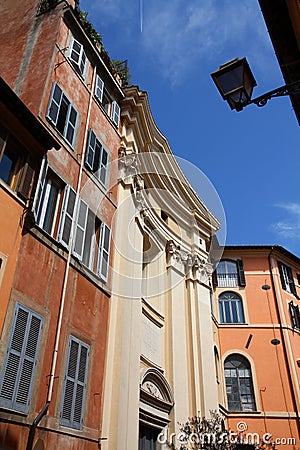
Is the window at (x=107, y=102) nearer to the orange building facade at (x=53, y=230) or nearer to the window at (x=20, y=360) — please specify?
the orange building facade at (x=53, y=230)

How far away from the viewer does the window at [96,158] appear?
447 inches

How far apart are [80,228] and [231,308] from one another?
14.1m

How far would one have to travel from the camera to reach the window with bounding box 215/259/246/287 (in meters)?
22.7

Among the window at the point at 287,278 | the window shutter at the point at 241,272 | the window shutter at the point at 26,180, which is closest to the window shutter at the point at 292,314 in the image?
the window at the point at 287,278

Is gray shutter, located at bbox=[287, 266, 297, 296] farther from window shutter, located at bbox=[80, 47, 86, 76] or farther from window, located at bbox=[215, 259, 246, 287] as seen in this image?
window shutter, located at bbox=[80, 47, 86, 76]

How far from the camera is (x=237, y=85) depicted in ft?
15.6

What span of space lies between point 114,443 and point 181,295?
8.09 metres

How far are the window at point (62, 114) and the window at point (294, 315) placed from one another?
15973mm

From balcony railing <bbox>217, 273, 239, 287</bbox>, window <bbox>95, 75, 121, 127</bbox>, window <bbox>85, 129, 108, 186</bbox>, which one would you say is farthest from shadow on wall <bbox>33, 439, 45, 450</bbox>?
balcony railing <bbox>217, 273, 239, 287</bbox>

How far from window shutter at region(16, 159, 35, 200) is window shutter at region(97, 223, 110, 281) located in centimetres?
326

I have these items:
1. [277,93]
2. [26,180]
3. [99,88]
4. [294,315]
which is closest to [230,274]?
[294,315]

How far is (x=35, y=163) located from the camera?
8.20m

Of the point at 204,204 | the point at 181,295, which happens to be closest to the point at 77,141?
the point at 181,295

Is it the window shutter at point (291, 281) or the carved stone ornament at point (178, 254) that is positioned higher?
the window shutter at point (291, 281)
